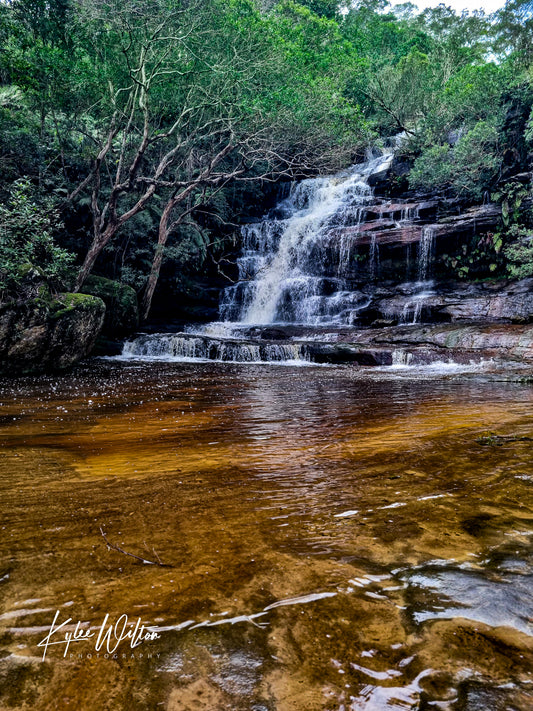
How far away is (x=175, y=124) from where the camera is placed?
12.5 meters

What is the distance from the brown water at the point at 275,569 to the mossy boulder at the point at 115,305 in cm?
1071

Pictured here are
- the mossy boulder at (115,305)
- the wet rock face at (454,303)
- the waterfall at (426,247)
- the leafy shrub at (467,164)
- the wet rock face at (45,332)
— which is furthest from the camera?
the leafy shrub at (467,164)

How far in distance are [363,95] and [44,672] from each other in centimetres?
3266

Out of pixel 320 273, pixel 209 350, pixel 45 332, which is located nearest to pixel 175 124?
pixel 209 350

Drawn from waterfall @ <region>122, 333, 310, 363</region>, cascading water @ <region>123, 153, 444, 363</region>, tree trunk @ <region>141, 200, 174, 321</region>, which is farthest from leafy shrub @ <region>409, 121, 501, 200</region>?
waterfall @ <region>122, 333, 310, 363</region>

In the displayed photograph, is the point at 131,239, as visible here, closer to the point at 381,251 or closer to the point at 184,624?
the point at 381,251

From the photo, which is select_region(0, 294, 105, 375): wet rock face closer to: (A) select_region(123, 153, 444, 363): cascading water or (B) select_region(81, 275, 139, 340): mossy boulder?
(A) select_region(123, 153, 444, 363): cascading water

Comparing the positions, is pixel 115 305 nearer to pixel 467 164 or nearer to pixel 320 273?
pixel 320 273

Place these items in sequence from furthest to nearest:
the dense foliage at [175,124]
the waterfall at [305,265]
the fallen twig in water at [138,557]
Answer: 1. the waterfall at [305,265]
2. the dense foliage at [175,124]
3. the fallen twig in water at [138,557]

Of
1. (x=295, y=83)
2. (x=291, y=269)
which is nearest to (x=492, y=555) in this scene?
(x=295, y=83)

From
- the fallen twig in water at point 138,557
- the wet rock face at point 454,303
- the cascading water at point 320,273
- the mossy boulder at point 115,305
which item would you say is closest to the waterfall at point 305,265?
the cascading water at point 320,273

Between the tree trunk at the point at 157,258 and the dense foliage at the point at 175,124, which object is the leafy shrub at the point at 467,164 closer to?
the dense foliage at the point at 175,124

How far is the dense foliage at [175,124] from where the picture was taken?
11.8 metres

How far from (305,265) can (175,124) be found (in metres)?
8.42
